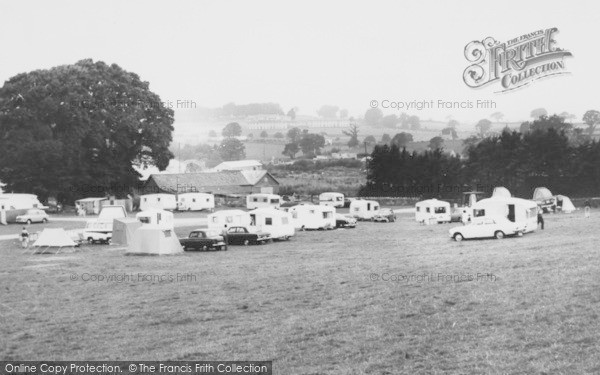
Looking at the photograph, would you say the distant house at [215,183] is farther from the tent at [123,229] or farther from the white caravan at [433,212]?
the tent at [123,229]

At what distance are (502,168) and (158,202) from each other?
112 ft

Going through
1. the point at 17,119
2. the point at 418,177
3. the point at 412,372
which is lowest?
the point at 412,372

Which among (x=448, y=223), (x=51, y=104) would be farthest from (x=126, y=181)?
(x=448, y=223)

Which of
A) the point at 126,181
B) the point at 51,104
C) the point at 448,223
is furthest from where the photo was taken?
the point at 126,181

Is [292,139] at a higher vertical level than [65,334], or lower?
higher

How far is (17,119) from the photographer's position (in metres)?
78.1

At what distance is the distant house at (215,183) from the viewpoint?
303ft

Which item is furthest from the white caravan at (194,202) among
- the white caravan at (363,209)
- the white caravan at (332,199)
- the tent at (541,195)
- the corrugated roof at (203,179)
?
the tent at (541,195)

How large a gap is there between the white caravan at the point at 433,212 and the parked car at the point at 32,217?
31.3 metres

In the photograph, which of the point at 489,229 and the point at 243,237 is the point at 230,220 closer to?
the point at 243,237

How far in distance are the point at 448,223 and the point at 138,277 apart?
30.0m

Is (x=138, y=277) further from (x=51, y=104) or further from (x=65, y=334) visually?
(x=51, y=104)

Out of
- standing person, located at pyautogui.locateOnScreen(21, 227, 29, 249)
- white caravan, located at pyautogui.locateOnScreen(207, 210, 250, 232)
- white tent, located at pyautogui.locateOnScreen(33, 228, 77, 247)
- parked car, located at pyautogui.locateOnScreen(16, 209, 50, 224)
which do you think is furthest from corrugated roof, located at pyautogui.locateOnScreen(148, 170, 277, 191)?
white tent, located at pyautogui.locateOnScreen(33, 228, 77, 247)

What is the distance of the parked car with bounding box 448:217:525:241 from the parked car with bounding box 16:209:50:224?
39.7m
